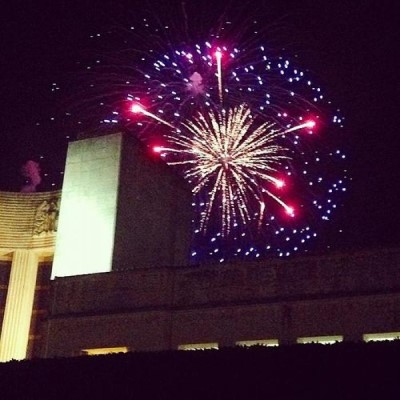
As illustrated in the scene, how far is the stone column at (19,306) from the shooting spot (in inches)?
1070

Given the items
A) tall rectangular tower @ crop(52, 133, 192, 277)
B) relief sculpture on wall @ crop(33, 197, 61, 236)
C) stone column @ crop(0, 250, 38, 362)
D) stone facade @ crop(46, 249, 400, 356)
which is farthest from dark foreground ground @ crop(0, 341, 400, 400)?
relief sculpture on wall @ crop(33, 197, 61, 236)

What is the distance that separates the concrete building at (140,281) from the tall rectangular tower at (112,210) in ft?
0.12

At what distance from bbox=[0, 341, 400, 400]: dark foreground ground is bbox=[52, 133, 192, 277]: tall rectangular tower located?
741 centimetres

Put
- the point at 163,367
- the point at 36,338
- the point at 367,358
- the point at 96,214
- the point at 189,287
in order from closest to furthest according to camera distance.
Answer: the point at 367,358 < the point at 163,367 < the point at 189,287 < the point at 96,214 < the point at 36,338

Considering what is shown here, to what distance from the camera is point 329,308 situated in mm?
20828

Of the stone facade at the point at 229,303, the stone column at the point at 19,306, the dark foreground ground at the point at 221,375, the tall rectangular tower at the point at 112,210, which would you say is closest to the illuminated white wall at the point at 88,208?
the tall rectangular tower at the point at 112,210

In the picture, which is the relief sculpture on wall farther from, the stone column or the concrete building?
the stone column

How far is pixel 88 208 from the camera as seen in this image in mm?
26203

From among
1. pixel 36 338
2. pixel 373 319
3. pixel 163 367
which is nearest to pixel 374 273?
pixel 373 319

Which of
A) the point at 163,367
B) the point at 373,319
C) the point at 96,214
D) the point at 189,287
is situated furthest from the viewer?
the point at 96,214

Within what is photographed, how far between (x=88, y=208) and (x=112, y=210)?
100 cm

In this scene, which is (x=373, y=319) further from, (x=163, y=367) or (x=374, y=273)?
(x=163, y=367)

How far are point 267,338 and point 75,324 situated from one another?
6.25m

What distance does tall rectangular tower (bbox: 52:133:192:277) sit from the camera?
25.5m
